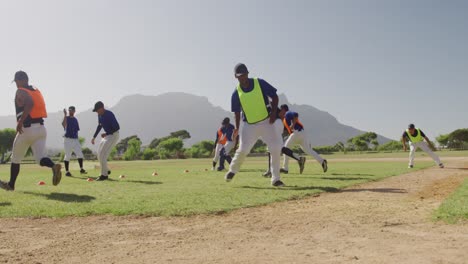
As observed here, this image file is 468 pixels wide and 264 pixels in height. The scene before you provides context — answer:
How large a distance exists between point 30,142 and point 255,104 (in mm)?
4819

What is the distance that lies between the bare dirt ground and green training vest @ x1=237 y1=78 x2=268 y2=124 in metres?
2.76

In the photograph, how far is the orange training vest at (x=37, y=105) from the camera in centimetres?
812

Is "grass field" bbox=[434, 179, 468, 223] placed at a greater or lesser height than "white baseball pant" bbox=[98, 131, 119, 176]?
lesser

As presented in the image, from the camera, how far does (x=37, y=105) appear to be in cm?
821

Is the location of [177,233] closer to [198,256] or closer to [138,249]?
[138,249]

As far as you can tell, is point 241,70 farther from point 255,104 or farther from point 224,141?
point 224,141

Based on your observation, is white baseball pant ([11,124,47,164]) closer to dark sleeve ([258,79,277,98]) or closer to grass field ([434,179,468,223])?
dark sleeve ([258,79,277,98])

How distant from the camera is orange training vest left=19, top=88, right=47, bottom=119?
812cm

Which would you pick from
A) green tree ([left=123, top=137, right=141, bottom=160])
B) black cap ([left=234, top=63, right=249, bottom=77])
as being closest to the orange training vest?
black cap ([left=234, top=63, right=249, bottom=77])

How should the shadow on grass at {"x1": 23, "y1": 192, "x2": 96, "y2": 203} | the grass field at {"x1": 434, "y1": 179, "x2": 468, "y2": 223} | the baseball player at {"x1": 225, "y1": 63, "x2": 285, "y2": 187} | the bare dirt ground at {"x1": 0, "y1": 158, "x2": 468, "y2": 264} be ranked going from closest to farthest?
the bare dirt ground at {"x1": 0, "y1": 158, "x2": 468, "y2": 264} < the grass field at {"x1": 434, "y1": 179, "x2": 468, "y2": 223} < the shadow on grass at {"x1": 23, "y1": 192, "x2": 96, "y2": 203} < the baseball player at {"x1": 225, "y1": 63, "x2": 285, "y2": 187}

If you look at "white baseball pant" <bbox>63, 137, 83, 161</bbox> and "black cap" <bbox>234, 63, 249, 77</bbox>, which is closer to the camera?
"black cap" <bbox>234, 63, 249, 77</bbox>

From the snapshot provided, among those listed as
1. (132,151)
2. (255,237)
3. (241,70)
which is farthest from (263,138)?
(132,151)

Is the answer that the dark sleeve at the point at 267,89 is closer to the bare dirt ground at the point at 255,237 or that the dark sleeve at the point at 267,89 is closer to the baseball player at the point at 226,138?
the bare dirt ground at the point at 255,237

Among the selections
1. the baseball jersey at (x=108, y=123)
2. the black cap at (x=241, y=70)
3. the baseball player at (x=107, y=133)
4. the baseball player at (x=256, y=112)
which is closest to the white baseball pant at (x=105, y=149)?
the baseball player at (x=107, y=133)
